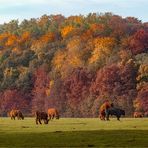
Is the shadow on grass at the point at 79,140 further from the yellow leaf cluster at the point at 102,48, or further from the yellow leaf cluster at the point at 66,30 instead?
the yellow leaf cluster at the point at 66,30

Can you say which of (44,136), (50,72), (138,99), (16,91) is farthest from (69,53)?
(44,136)

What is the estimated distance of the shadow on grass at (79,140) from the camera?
94.3ft

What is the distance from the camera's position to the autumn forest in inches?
4407

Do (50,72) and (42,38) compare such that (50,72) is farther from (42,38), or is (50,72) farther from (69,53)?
(42,38)

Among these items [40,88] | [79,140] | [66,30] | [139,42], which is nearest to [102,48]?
[139,42]

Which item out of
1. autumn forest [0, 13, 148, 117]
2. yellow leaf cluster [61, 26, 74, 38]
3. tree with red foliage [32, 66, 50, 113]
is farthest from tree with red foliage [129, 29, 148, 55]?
yellow leaf cluster [61, 26, 74, 38]

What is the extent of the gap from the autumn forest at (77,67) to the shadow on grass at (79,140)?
70042 millimetres

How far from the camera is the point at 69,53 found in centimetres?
14050

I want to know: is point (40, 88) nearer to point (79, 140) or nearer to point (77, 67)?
point (77, 67)

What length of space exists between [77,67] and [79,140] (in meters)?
100

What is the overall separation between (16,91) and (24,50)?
1948 centimetres

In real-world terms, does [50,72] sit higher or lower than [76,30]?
lower

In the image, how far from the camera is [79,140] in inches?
1208

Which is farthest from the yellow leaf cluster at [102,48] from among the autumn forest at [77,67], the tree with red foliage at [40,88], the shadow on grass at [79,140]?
the shadow on grass at [79,140]
